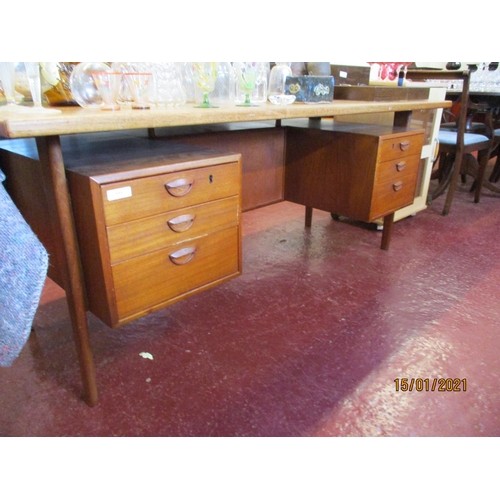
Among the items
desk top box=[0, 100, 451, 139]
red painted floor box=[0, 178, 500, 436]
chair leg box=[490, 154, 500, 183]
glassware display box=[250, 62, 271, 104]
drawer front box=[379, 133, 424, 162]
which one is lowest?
red painted floor box=[0, 178, 500, 436]

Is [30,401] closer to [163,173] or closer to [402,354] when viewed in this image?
[163,173]

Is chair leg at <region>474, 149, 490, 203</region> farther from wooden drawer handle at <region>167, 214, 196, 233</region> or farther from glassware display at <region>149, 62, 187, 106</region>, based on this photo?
wooden drawer handle at <region>167, 214, 196, 233</region>

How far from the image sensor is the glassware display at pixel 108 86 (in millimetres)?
1010

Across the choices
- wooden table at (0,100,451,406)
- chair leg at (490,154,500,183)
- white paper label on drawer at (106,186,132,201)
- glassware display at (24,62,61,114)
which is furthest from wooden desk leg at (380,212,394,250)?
chair leg at (490,154,500,183)

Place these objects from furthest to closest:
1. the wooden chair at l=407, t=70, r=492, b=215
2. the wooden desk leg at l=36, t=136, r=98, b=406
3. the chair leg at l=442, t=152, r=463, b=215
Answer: the chair leg at l=442, t=152, r=463, b=215, the wooden chair at l=407, t=70, r=492, b=215, the wooden desk leg at l=36, t=136, r=98, b=406

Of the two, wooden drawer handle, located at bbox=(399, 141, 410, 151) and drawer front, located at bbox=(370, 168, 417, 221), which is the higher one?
wooden drawer handle, located at bbox=(399, 141, 410, 151)

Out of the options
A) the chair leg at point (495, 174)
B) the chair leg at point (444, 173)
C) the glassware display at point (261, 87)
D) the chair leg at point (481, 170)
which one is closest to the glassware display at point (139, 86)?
the glassware display at point (261, 87)

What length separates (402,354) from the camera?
4.39ft

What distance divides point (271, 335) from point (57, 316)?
80 cm

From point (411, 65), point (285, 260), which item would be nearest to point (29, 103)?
point (285, 260)

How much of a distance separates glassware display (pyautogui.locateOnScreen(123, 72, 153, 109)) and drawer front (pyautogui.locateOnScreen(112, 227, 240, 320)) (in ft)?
1.30

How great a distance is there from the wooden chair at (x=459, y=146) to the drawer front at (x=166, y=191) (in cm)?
178

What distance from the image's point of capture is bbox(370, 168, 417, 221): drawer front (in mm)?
1708
